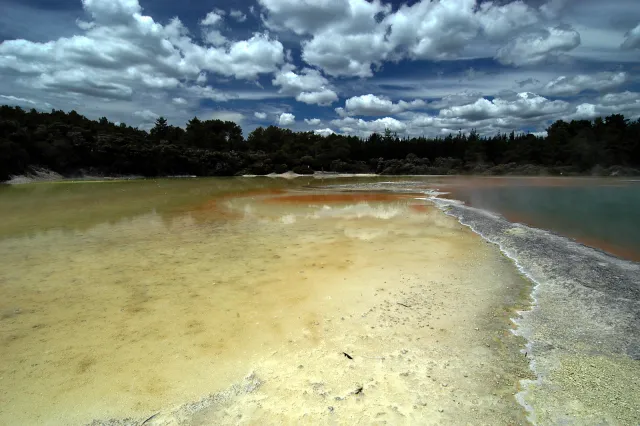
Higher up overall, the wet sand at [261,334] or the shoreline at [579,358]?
the shoreline at [579,358]

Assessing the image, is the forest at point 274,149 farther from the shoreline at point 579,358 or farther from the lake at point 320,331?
the shoreline at point 579,358

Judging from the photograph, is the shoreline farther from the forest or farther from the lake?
the forest

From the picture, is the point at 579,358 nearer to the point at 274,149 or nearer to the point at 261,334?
the point at 261,334

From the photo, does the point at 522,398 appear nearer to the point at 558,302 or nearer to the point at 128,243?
the point at 558,302

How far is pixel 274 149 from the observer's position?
257 feet

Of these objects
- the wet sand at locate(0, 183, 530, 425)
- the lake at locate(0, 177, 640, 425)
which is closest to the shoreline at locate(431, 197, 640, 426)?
the lake at locate(0, 177, 640, 425)

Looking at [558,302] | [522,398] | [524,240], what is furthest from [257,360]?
[524,240]

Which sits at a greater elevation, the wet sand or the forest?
the forest

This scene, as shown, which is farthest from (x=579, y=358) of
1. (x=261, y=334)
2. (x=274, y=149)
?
(x=274, y=149)

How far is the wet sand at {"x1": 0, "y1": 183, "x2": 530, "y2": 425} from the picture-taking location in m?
3.29

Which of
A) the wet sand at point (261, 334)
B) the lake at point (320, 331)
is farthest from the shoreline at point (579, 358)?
the wet sand at point (261, 334)

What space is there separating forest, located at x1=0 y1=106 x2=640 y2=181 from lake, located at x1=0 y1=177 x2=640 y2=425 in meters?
46.8

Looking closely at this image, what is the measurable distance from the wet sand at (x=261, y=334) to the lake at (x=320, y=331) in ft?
0.08

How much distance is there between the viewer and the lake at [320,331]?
10.8 feet
